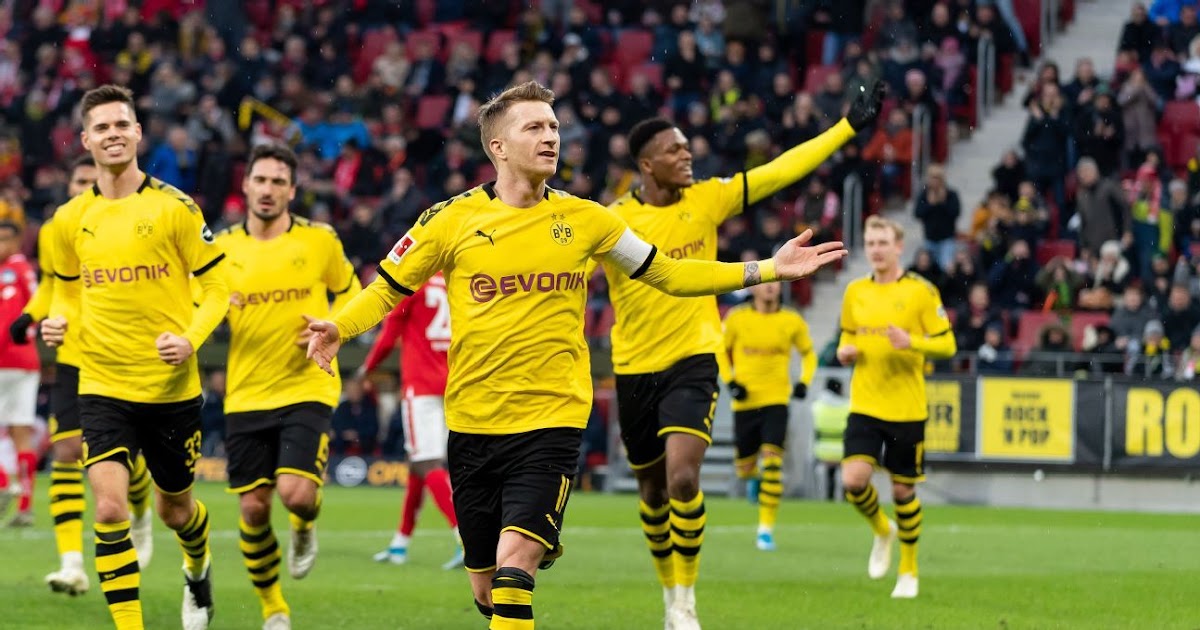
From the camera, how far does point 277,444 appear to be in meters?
10.6

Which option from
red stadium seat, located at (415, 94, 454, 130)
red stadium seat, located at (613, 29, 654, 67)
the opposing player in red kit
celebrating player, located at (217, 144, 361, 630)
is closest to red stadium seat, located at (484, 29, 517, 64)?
red stadium seat, located at (415, 94, 454, 130)

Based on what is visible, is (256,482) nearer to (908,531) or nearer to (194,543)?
(194,543)

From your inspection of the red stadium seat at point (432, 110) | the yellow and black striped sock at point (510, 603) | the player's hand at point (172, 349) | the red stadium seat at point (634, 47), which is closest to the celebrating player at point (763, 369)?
the player's hand at point (172, 349)

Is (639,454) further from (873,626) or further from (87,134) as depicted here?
(87,134)

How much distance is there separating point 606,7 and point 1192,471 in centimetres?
1469

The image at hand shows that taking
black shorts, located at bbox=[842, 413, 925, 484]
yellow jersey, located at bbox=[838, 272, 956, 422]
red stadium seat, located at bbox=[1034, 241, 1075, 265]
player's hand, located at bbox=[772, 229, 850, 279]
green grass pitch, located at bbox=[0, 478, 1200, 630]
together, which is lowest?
green grass pitch, located at bbox=[0, 478, 1200, 630]

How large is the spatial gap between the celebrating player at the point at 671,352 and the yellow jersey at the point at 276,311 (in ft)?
5.46

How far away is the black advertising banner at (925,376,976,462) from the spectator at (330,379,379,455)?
25.8ft

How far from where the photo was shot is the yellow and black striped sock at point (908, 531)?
41.0ft

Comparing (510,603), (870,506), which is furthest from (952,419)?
(510,603)

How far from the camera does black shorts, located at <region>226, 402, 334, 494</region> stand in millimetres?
10461

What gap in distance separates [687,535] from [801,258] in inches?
129

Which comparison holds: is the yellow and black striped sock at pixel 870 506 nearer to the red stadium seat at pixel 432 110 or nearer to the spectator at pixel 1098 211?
the spectator at pixel 1098 211

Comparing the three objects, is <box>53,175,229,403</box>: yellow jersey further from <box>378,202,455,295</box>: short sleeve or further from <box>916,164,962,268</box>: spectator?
<box>916,164,962,268</box>: spectator
